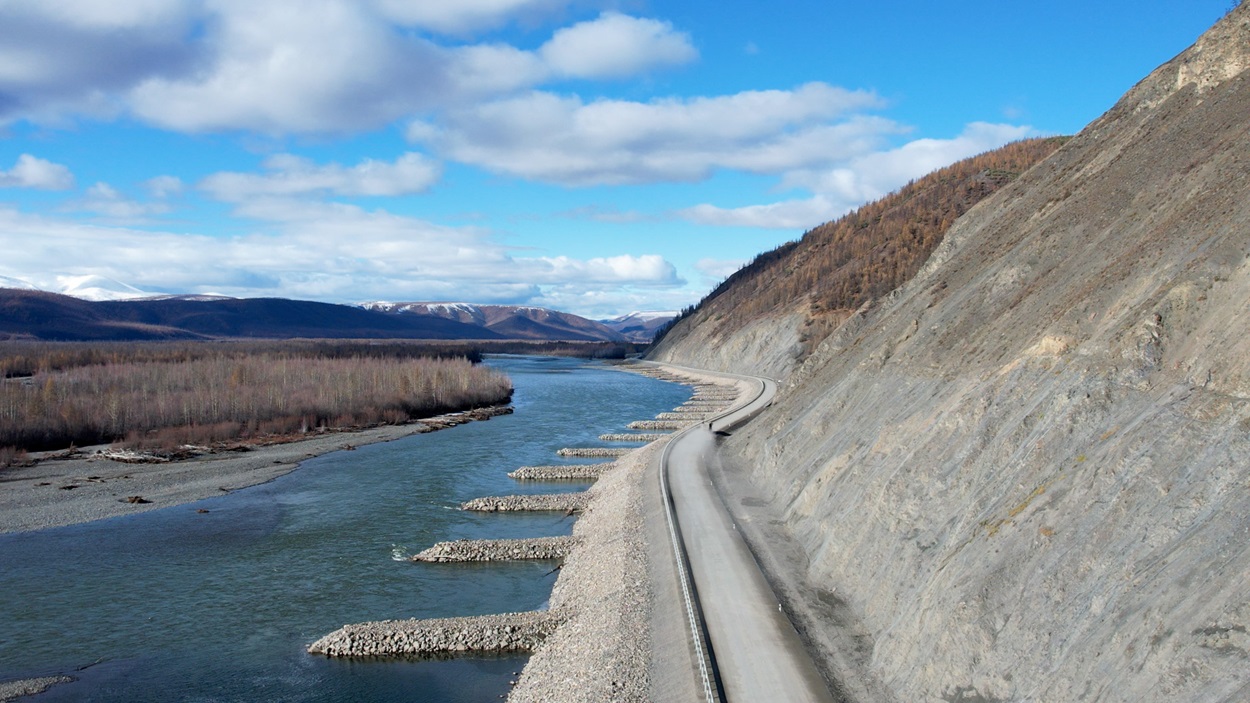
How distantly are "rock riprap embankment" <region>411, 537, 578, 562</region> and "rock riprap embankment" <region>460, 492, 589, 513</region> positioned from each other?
5.88 meters

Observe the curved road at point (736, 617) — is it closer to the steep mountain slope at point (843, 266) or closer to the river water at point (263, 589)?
the river water at point (263, 589)

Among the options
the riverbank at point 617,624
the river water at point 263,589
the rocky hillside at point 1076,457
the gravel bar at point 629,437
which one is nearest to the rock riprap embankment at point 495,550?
the river water at point 263,589

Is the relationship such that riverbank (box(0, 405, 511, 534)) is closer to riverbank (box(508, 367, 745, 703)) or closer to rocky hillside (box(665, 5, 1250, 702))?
riverbank (box(508, 367, 745, 703))

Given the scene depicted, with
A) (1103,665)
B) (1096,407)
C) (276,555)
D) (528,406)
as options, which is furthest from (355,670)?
(528,406)

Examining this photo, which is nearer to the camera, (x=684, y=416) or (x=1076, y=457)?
(x=1076, y=457)

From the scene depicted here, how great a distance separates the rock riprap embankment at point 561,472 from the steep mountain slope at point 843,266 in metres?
55.0

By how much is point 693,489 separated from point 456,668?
15307 millimetres

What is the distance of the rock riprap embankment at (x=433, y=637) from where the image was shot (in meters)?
18.9

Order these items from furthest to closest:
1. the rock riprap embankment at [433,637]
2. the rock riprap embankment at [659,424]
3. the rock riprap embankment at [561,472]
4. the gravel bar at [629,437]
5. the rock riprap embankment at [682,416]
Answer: the rock riprap embankment at [682,416], the rock riprap embankment at [659,424], the gravel bar at [629,437], the rock riprap embankment at [561,472], the rock riprap embankment at [433,637]

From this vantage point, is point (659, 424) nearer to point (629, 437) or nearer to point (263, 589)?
point (629, 437)

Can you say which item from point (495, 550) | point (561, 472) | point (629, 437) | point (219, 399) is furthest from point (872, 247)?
point (495, 550)

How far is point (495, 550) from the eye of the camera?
88.2 ft

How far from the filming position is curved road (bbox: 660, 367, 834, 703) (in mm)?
14141

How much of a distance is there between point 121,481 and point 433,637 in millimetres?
31350
